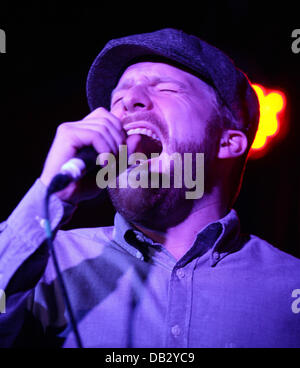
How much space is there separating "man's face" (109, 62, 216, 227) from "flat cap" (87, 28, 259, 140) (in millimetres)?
74

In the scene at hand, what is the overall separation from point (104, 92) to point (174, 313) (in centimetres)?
131

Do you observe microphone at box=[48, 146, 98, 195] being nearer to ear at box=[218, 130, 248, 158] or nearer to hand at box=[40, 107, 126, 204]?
hand at box=[40, 107, 126, 204]

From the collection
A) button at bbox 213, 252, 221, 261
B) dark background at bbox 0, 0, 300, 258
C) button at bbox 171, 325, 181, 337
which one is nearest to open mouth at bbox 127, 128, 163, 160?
button at bbox 213, 252, 221, 261

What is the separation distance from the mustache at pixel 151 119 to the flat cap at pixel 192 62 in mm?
328

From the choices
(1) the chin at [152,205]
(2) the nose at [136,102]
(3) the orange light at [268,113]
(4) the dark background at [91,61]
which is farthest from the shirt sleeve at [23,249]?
(3) the orange light at [268,113]

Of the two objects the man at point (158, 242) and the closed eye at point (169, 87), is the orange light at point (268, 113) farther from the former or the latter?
the closed eye at point (169, 87)

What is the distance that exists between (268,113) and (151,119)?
1424mm

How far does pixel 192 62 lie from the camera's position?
1.62m

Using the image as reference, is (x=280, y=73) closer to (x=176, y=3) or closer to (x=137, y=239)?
(x=176, y=3)

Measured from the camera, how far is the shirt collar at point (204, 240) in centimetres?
145

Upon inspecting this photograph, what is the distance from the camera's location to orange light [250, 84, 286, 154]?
8.43 ft

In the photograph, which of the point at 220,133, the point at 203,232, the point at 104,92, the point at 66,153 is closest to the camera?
the point at 66,153
